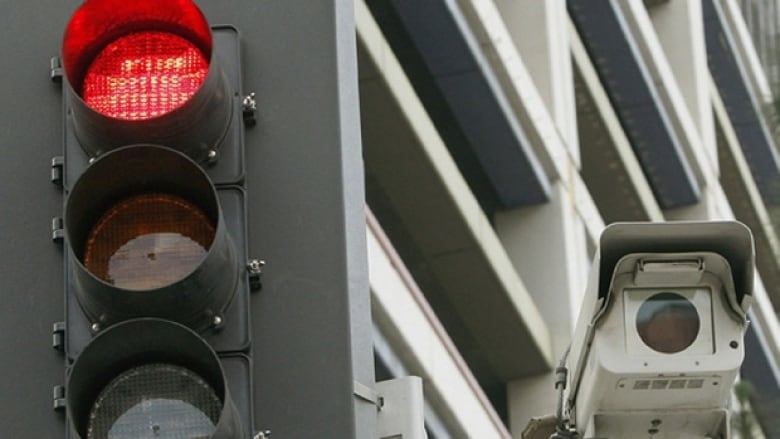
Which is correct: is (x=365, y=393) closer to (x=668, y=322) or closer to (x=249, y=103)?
(x=249, y=103)

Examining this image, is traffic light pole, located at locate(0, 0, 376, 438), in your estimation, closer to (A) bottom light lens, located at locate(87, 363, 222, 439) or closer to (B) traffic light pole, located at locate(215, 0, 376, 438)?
(B) traffic light pole, located at locate(215, 0, 376, 438)

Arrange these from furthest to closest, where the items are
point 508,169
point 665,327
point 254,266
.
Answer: point 508,169
point 665,327
point 254,266

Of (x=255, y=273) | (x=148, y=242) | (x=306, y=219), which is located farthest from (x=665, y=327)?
(x=148, y=242)

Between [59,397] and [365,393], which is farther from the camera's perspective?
[365,393]

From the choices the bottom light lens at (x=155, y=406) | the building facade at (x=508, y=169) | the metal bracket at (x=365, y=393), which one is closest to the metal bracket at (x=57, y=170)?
the bottom light lens at (x=155, y=406)

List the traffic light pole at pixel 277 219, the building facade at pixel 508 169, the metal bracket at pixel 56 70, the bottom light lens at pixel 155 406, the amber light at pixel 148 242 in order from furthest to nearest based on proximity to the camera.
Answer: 1. the building facade at pixel 508 169
2. the metal bracket at pixel 56 70
3. the traffic light pole at pixel 277 219
4. the amber light at pixel 148 242
5. the bottom light lens at pixel 155 406

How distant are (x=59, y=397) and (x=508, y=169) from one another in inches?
906

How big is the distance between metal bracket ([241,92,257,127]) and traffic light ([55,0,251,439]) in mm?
11

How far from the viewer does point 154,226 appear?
3.93m

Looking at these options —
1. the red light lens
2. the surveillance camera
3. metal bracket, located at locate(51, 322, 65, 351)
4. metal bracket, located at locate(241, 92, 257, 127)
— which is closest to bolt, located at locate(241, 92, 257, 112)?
metal bracket, located at locate(241, 92, 257, 127)

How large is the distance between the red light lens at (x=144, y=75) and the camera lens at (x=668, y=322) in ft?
3.60

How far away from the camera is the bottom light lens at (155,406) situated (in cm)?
372

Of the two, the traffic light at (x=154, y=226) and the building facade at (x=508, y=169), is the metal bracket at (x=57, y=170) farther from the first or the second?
the building facade at (x=508, y=169)

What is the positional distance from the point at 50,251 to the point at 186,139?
1.23 ft
